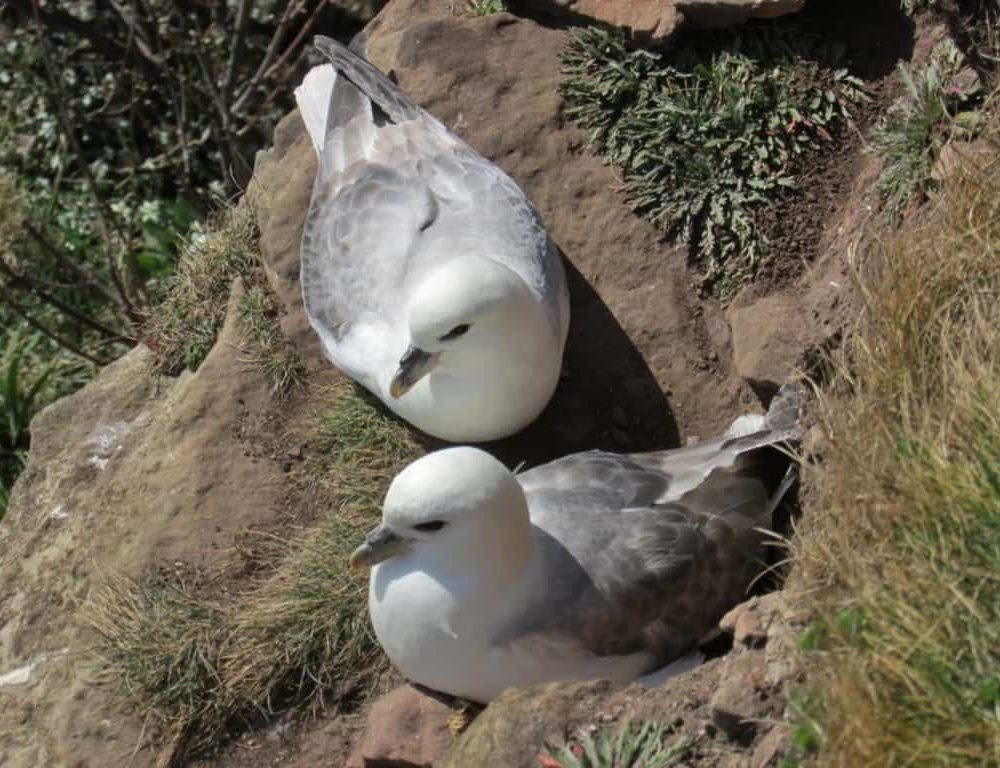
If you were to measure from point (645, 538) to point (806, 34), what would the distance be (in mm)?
2269

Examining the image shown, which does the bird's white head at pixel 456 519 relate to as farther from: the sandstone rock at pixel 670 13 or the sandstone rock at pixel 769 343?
the sandstone rock at pixel 670 13

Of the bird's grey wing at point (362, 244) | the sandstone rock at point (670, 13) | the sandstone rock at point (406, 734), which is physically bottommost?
the sandstone rock at point (406, 734)

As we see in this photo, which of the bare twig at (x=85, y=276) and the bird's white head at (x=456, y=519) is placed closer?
the bird's white head at (x=456, y=519)

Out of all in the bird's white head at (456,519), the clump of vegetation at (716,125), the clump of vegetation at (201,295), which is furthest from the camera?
the clump of vegetation at (201,295)

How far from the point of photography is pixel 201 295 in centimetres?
585

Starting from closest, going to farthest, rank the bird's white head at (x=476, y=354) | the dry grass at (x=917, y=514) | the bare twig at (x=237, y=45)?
the dry grass at (x=917, y=514), the bird's white head at (x=476, y=354), the bare twig at (x=237, y=45)

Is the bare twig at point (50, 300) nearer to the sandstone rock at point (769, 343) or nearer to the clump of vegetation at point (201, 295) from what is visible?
the clump of vegetation at point (201, 295)

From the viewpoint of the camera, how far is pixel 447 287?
14.8 feet

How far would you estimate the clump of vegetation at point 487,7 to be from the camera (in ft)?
19.9

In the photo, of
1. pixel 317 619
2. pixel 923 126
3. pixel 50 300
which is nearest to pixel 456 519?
pixel 317 619

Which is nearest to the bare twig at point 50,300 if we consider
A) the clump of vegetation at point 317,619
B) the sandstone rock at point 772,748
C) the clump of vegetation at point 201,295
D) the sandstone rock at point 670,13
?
the clump of vegetation at point 201,295

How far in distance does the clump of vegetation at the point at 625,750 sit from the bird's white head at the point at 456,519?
67 centimetres

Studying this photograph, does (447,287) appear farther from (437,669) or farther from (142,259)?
(142,259)

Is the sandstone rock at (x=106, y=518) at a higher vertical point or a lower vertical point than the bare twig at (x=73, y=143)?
lower
